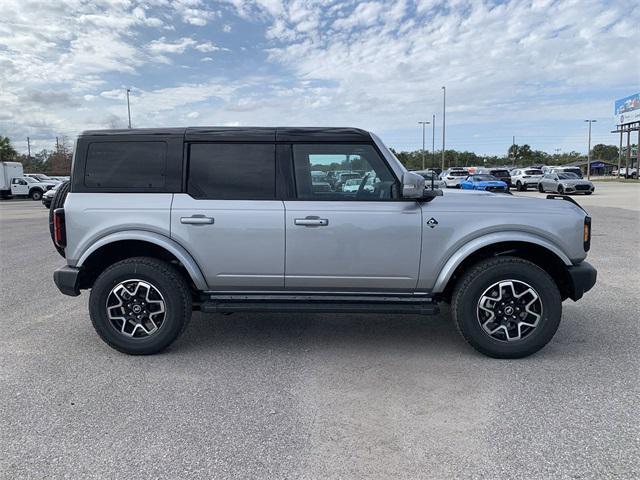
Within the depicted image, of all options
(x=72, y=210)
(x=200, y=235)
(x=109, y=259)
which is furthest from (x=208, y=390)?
(x=72, y=210)

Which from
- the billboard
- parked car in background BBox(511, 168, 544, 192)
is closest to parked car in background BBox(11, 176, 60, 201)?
parked car in background BBox(511, 168, 544, 192)

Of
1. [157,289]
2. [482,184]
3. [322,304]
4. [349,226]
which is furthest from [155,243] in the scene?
[482,184]

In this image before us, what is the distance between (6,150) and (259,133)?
64.8 metres

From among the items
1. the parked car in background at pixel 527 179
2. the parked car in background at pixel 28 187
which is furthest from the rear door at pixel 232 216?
the parked car in background at pixel 28 187

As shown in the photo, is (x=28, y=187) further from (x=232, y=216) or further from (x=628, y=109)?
(x=628, y=109)

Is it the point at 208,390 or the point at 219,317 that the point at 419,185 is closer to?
the point at 208,390

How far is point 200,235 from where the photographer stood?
404 cm

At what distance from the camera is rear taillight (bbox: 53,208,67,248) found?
410 cm

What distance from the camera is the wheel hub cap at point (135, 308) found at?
13.5 ft

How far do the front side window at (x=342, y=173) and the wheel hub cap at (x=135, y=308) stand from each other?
1.57 m

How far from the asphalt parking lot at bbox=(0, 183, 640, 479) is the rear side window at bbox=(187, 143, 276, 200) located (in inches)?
56.5

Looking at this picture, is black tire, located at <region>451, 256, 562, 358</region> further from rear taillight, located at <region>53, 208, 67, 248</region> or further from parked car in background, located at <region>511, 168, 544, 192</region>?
parked car in background, located at <region>511, 168, 544, 192</region>

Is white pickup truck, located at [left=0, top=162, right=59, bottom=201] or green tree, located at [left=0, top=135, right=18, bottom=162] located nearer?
white pickup truck, located at [left=0, top=162, right=59, bottom=201]

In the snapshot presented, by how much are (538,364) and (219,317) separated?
3247 mm
